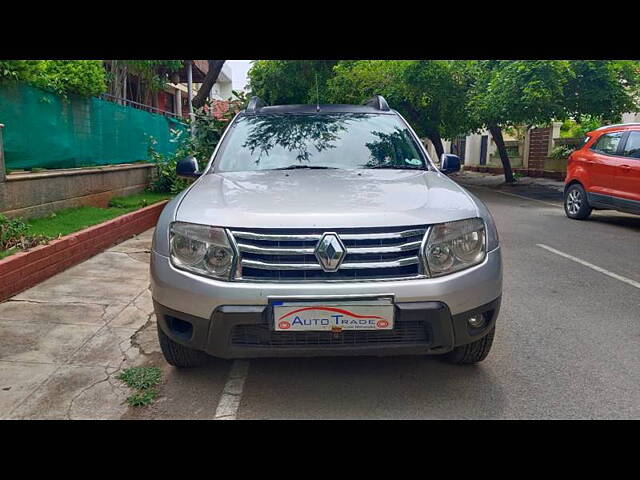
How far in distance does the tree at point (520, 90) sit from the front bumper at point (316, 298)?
11.5m

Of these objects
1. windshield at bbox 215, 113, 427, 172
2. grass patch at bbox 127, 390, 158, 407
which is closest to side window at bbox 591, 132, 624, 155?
windshield at bbox 215, 113, 427, 172

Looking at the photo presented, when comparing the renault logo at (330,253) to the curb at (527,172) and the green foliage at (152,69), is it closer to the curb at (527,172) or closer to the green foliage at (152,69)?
the green foliage at (152,69)

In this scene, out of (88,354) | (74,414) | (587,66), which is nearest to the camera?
(74,414)

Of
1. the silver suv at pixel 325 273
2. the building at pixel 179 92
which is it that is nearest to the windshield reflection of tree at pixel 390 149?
the silver suv at pixel 325 273

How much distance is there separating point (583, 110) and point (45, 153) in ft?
43.7

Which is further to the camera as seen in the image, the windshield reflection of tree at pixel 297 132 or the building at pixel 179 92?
the building at pixel 179 92

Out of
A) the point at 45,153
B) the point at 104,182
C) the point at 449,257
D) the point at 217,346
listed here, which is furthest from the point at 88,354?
the point at 104,182

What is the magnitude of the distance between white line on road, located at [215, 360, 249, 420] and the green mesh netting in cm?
504

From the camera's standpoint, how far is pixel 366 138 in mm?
4227

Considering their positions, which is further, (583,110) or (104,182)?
(583,110)

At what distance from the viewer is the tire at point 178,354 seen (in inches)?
127

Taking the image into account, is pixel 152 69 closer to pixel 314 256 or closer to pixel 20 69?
pixel 20 69

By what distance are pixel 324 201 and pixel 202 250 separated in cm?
70
